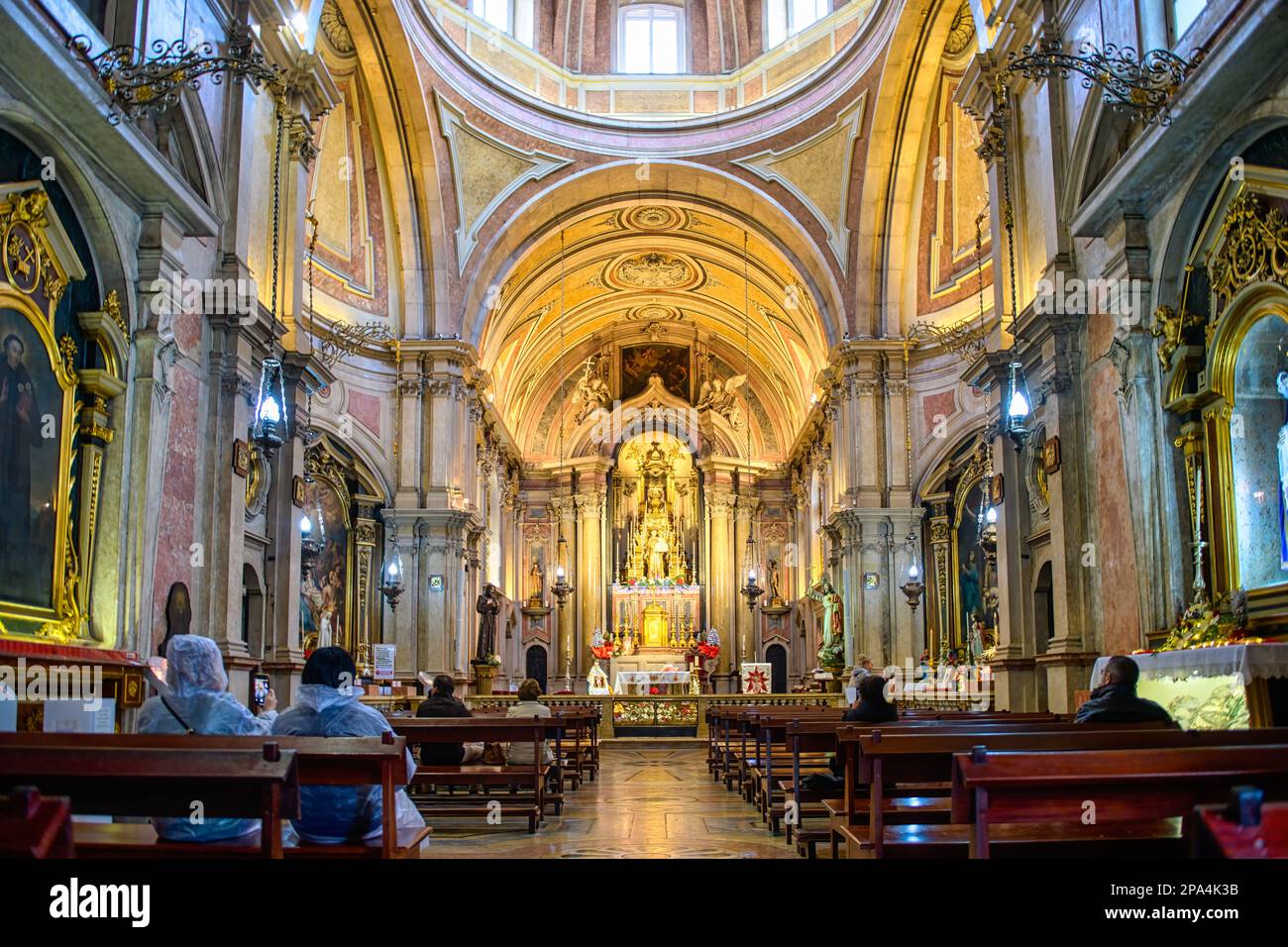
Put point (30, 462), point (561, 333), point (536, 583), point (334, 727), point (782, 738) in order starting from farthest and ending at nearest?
point (536, 583) < point (561, 333) < point (782, 738) < point (30, 462) < point (334, 727)

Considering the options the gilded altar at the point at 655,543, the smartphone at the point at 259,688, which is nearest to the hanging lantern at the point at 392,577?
the smartphone at the point at 259,688

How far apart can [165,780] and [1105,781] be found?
2.59 meters

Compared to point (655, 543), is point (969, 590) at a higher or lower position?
lower

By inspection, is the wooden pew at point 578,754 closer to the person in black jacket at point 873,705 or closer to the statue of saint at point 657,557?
the person in black jacket at point 873,705

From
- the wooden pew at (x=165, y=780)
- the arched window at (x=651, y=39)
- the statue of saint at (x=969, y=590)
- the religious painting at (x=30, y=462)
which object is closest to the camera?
the wooden pew at (x=165, y=780)

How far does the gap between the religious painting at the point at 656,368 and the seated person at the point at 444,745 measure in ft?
79.7

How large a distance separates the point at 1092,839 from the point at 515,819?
199 inches

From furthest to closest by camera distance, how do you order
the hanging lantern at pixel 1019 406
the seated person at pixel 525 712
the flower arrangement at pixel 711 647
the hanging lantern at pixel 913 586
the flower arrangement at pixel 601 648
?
the flower arrangement at pixel 601 648
the flower arrangement at pixel 711 647
the hanging lantern at pixel 913 586
the hanging lantern at pixel 1019 406
the seated person at pixel 525 712

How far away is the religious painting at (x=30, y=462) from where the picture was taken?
720 cm

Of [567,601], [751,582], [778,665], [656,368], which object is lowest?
[778,665]

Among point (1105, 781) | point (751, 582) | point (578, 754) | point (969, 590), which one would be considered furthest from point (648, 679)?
point (1105, 781)

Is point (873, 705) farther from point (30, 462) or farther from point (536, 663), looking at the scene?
point (536, 663)

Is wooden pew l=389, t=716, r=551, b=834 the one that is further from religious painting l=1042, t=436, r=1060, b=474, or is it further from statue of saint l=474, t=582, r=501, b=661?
statue of saint l=474, t=582, r=501, b=661

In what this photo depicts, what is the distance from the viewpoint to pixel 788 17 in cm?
2294
